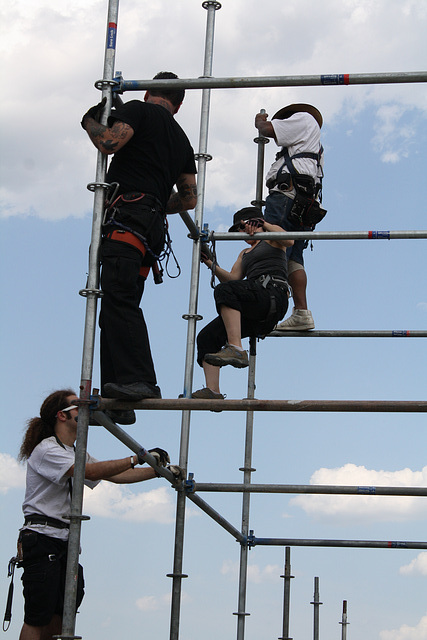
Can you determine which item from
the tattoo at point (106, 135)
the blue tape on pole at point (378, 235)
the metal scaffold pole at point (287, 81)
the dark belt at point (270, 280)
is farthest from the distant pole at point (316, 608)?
the tattoo at point (106, 135)

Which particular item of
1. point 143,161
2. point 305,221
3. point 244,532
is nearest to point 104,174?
point 143,161

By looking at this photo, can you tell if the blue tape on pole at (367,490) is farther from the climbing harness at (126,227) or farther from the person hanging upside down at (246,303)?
the climbing harness at (126,227)

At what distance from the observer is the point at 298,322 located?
8.24 m

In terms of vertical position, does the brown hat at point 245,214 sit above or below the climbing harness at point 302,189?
below

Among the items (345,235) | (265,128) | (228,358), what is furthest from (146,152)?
(265,128)

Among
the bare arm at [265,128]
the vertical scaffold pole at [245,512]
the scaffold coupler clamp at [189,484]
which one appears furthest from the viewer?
the vertical scaffold pole at [245,512]

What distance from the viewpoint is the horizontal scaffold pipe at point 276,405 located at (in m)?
4.92

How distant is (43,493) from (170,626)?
1.59m

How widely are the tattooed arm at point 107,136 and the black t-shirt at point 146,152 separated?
8 centimetres

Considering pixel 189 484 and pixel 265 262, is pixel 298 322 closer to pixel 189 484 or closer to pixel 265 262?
pixel 265 262

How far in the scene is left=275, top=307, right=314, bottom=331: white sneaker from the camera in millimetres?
8227

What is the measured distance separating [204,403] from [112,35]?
2.32 m

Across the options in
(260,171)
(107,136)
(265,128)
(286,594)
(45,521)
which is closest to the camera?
(107,136)

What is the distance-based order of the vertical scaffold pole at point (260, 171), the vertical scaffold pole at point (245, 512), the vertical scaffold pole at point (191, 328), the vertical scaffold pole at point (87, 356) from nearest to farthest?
the vertical scaffold pole at point (87, 356), the vertical scaffold pole at point (191, 328), the vertical scaffold pole at point (245, 512), the vertical scaffold pole at point (260, 171)
